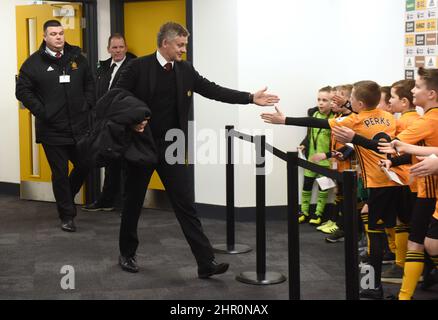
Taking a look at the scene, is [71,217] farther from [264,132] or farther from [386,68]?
[386,68]

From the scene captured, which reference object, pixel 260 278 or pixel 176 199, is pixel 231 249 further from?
pixel 176 199

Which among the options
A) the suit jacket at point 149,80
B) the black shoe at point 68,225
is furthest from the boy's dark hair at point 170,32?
the black shoe at point 68,225

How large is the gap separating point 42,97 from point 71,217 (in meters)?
1.01

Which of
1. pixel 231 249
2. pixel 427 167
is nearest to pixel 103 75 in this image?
pixel 231 249

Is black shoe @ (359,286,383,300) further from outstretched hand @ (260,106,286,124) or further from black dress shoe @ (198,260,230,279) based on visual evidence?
outstretched hand @ (260,106,286,124)

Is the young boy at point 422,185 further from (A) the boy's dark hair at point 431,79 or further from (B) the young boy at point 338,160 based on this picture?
(B) the young boy at point 338,160

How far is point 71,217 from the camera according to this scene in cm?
584

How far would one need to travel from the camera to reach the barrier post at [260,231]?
14.0 feet

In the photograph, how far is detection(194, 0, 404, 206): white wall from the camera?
607 centimetres

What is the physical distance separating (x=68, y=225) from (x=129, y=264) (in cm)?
144

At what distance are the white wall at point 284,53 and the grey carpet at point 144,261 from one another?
78 cm

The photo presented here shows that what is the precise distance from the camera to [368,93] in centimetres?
418

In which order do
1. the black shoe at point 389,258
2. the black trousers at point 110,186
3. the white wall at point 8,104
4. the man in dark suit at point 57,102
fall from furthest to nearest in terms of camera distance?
the white wall at point 8,104, the black trousers at point 110,186, the man in dark suit at point 57,102, the black shoe at point 389,258
